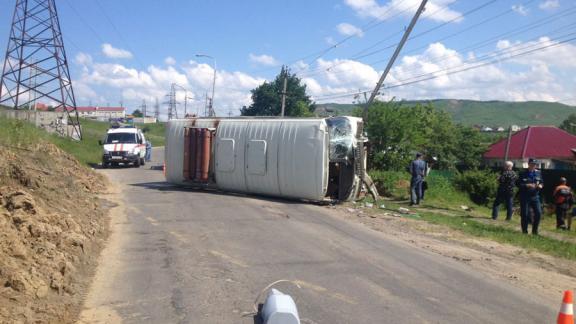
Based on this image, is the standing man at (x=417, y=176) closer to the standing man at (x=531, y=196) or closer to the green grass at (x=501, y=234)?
the green grass at (x=501, y=234)

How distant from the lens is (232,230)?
35.5 feet

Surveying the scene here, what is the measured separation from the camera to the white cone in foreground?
4.74m

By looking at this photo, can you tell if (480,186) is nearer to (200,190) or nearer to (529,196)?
(529,196)

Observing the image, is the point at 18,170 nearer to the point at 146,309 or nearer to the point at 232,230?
the point at 232,230

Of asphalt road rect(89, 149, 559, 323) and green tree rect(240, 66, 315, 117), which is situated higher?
green tree rect(240, 66, 315, 117)

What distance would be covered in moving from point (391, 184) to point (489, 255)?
11.7 meters

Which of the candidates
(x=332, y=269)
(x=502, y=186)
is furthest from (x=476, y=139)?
(x=332, y=269)

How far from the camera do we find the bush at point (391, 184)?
21.4 meters

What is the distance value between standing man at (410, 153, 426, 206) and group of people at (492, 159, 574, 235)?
8.76 ft

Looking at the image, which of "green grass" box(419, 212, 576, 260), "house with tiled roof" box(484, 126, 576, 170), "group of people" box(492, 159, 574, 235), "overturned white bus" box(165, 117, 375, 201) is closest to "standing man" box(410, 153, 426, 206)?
"overturned white bus" box(165, 117, 375, 201)

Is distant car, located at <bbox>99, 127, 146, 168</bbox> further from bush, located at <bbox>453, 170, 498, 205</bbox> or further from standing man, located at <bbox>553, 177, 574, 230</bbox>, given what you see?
standing man, located at <bbox>553, 177, 574, 230</bbox>

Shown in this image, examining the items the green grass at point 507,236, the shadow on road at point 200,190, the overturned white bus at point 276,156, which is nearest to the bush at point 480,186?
the green grass at point 507,236

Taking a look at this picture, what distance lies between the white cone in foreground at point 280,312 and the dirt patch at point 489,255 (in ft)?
13.3

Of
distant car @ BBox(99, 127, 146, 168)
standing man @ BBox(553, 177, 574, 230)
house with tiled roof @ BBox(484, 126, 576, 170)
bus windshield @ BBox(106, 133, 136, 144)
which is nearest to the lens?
standing man @ BBox(553, 177, 574, 230)
